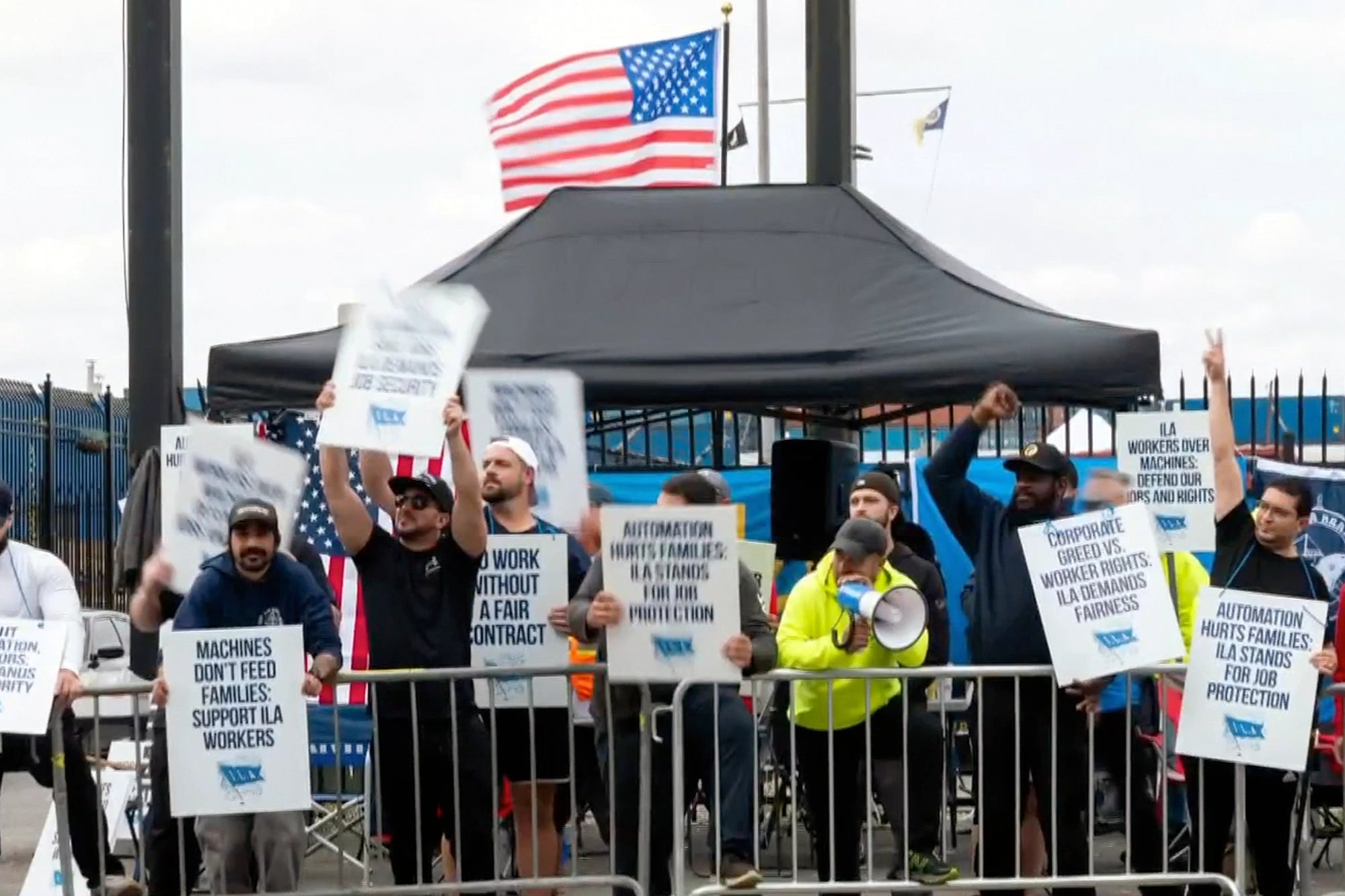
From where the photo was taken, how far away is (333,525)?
11.5 metres

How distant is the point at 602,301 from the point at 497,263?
0.75 m

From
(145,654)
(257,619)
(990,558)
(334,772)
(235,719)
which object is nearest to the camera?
(235,719)

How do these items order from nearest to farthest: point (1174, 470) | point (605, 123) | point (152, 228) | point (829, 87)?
point (1174, 470)
point (152, 228)
point (829, 87)
point (605, 123)

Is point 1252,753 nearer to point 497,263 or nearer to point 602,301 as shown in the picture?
point 602,301

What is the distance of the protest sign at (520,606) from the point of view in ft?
27.6

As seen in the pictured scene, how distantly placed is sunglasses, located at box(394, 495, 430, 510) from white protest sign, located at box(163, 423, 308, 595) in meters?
0.44

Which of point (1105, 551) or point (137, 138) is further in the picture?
point (137, 138)

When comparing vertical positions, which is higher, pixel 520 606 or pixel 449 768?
pixel 520 606

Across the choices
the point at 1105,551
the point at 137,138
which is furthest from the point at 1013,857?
the point at 137,138

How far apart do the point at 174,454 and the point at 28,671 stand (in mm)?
1413

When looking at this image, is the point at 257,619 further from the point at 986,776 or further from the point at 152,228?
the point at 152,228

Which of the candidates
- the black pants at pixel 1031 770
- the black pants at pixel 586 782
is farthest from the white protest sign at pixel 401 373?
the black pants at pixel 1031 770

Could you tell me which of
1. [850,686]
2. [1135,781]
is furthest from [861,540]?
[1135,781]

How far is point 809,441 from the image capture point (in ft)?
36.3
